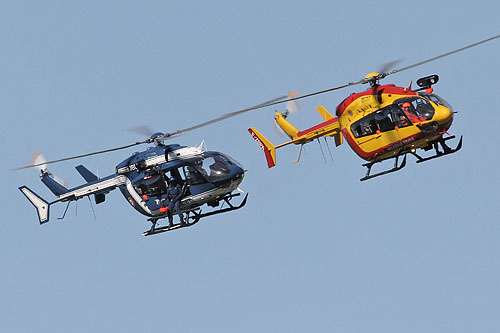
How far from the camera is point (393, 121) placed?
76.8ft

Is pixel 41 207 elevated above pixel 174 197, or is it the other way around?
pixel 41 207

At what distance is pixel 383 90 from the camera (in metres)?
23.6

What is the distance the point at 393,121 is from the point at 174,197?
522cm

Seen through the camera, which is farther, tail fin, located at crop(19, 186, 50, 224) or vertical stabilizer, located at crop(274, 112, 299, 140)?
tail fin, located at crop(19, 186, 50, 224)

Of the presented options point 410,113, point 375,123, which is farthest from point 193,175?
point 410,113

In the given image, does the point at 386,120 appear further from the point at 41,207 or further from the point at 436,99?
the point at 41,207

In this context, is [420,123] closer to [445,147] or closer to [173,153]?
[445,147]

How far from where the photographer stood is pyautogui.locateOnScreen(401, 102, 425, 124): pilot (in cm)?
2305

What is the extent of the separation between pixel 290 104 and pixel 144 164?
4263 mm

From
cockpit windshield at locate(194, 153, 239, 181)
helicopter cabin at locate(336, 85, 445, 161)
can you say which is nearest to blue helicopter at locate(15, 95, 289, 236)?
cockpit windshield at locate(194, 153, 239, 181)

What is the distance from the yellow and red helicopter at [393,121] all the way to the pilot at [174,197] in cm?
404

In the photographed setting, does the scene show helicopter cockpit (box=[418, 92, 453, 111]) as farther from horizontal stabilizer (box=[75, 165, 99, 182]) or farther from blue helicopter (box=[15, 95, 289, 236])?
horizontal stabilizer (box=[75, 165, 99, 182])

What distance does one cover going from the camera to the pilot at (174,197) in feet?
78.6

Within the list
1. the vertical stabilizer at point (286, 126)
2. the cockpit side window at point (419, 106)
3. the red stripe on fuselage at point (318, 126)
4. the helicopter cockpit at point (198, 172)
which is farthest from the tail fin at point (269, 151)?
the cockpit side window at point (419, 106)
